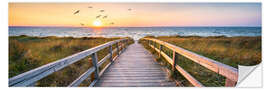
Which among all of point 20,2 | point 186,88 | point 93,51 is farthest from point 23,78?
point 20,2

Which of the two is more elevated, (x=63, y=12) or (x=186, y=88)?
(x=63, y=12)

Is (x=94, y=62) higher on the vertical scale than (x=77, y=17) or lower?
lower

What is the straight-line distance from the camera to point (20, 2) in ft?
11.0

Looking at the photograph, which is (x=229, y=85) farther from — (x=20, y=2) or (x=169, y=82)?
(x=20, y=2)

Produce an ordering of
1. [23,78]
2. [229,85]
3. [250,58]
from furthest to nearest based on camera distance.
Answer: [250,58] → [229,85] → [23,78]

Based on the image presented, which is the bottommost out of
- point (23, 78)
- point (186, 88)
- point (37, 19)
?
point (186, 88)

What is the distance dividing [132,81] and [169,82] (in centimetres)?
74

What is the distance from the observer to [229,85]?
1368 millimetres
